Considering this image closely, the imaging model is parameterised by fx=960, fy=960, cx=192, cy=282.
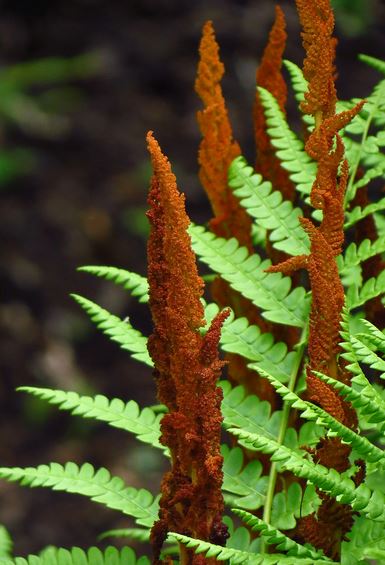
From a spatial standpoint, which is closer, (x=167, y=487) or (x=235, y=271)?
(x=167, y=487)

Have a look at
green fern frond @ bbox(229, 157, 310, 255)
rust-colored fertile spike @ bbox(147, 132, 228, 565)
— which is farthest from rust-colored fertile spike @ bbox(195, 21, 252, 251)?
rust-colored fertile spike @ bbox(147, 132, 228, 565)

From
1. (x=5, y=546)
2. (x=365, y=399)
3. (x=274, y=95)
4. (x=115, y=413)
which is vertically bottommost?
(x=5, y=546)

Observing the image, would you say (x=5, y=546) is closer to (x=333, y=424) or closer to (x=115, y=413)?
(x=115, y=413)

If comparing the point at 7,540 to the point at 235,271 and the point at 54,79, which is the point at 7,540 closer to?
the point at 235,271

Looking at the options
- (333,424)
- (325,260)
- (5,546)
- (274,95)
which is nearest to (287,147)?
(274,95)

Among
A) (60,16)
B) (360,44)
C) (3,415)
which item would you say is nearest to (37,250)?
(3,415)
